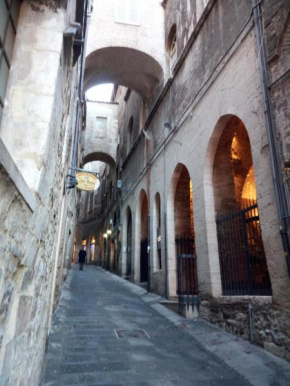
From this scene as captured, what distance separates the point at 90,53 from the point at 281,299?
39.1ft

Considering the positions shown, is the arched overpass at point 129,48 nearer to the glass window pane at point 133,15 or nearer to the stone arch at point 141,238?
the glass window pane at point 133,15

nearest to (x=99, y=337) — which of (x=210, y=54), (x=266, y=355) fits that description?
(x=266, y=355)

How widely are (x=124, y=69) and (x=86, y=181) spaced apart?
772cm

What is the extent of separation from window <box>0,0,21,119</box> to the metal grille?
499cm

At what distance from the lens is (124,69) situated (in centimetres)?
1420

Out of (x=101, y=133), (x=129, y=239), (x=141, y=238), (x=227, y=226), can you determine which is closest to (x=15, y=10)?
(x=227, y=226)

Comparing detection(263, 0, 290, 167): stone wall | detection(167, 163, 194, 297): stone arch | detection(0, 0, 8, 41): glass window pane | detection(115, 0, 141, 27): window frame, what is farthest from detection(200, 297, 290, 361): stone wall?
detection(115, 0, 141, 27): window frame

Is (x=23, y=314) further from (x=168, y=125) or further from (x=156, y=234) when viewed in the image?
(x=156, y=234)

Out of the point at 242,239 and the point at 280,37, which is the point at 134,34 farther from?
the point at 242,239

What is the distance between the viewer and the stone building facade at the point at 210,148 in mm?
5191

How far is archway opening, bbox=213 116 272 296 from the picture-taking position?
19.8 feet

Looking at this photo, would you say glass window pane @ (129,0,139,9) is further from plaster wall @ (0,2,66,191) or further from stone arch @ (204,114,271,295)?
plaster wall @ (0,2,66,191)

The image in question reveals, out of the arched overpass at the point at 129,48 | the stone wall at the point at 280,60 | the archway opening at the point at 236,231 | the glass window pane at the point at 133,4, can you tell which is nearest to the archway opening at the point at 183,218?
the archway opening at the point at 236,231

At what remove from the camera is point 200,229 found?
24.7 feet
